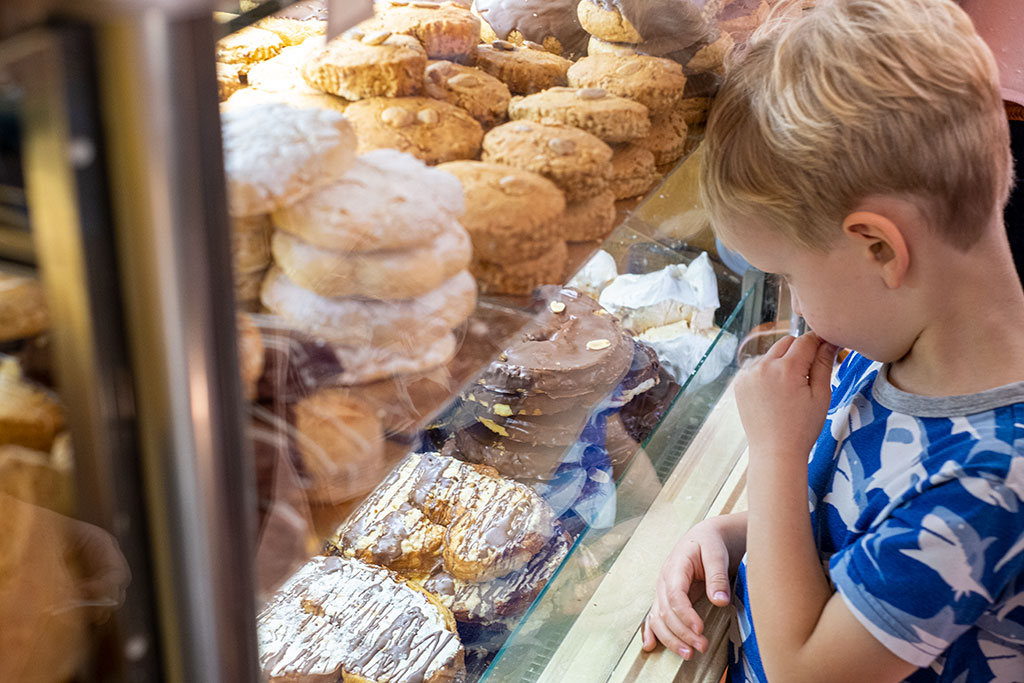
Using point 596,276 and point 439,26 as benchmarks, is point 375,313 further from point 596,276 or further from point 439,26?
point 596,276

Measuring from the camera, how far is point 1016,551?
3.03 ft

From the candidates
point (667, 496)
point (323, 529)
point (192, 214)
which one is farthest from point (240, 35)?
point (667, 496)

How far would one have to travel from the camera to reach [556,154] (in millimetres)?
782

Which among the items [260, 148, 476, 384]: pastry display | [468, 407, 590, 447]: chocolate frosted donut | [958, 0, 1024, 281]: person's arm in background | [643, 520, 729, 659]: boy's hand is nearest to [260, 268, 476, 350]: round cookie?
[260, 148, 476, 384]: pastry display

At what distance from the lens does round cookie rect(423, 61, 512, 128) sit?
768 mm

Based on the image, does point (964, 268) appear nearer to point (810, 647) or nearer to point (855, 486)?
point (855, 486)

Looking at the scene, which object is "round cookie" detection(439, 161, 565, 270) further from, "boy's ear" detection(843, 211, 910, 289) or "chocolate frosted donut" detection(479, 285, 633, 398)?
"chocolate frosted donut" detection(479, 285, 633, 398)

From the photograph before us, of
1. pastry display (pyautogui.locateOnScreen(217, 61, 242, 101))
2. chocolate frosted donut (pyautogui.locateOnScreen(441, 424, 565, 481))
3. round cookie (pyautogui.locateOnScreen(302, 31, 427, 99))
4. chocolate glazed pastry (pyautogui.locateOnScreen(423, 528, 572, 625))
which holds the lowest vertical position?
chocolate glazed pastry (pyautogui.locateOnScreen(423, 528, 572, 625))

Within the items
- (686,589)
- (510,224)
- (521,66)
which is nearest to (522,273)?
(510,224)

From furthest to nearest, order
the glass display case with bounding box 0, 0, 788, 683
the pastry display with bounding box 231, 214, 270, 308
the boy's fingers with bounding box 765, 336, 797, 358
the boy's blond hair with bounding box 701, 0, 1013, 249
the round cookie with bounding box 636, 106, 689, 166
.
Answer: the boy's fingers with bounding box 765, 336, 797, 358
the round cookie with bounding box 636, 106, 689, 166
the boy's blond hair with bounding box 701, 0, 1013, 249
the pastry display with bounding box 231, 214, 270, 308
the glass display case with bounding box 0, 0, 788, 683

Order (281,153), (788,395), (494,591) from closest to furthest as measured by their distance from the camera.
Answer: (281,153) → (788,395) → (494,591)

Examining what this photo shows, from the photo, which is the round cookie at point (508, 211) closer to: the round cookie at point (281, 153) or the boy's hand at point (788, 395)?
the round cookie at point (281, 153)

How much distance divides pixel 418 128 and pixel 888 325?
63 centimetres

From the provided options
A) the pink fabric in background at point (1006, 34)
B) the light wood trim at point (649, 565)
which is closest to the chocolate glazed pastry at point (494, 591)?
the light wood trim at point (649, 565)
